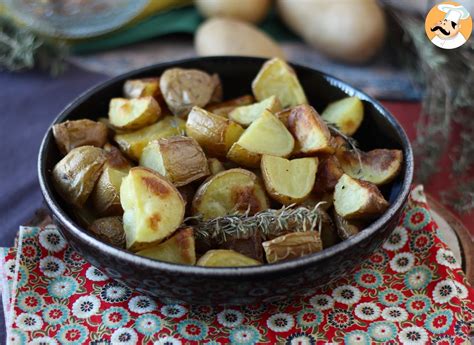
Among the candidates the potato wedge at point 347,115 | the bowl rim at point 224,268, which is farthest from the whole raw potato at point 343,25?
the bowl rim at point 224,268

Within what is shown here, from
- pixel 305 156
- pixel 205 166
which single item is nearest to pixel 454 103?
pixel 305 156

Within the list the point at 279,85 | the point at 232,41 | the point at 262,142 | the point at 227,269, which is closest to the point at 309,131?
the point at 262,142

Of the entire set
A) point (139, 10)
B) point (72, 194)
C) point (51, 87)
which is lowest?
point (51, 87)

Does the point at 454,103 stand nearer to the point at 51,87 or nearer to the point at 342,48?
the point at 342,48

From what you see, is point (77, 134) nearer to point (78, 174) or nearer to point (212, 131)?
point (78, 174)

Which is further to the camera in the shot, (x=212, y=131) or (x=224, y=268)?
(x=212, y=131)

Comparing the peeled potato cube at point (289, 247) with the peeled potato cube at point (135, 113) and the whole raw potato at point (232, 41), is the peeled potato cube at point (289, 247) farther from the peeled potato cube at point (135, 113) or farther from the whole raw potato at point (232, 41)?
the whole raw potato at point (232, 41)
